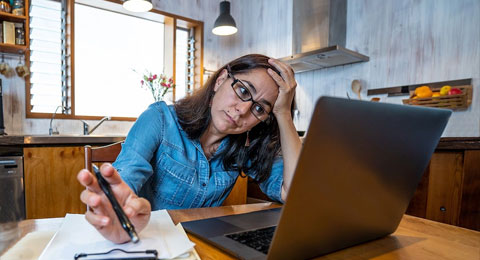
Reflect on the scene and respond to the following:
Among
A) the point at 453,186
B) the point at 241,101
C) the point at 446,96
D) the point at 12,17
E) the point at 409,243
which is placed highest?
the point at 12,17

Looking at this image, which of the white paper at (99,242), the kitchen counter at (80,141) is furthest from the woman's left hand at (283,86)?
the kitchen counter at (80,141)

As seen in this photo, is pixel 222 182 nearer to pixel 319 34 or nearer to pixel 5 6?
pixel 319 34

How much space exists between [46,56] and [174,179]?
242cm

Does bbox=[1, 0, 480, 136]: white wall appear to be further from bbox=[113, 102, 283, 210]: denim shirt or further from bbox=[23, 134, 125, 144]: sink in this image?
bbox=[113, 102, 283, 210]: denim shirt

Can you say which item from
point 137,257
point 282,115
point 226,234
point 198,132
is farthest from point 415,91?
point 137,257

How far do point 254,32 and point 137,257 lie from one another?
3.59m

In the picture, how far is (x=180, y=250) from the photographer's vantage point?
45cm

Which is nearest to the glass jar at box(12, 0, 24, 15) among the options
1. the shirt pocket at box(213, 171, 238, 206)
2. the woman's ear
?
the woman's ear

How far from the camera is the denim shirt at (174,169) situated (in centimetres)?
91

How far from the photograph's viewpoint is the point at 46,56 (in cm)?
264

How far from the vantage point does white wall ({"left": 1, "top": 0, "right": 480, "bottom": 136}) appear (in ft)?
6.82

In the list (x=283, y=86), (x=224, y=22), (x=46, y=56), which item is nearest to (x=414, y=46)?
(x=224, y=22)

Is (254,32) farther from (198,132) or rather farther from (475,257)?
(475,257)

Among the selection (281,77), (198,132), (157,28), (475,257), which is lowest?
(475,257)
